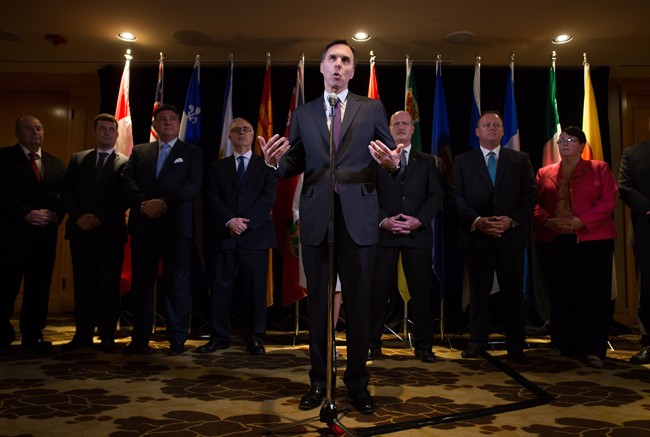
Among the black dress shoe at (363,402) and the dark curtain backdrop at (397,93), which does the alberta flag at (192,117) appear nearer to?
the dark curtain backdrop at (397,93)

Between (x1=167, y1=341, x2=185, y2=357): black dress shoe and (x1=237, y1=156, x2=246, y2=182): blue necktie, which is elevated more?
(x1=237, y1=156, x2=246, y2=182): blue necktie

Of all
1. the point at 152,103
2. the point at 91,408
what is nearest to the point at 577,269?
the point at 91,408

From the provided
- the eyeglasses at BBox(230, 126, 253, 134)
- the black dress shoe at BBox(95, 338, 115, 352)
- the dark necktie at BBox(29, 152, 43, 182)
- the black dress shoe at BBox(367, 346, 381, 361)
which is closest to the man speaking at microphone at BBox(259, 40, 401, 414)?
the black dress shoe at BBox(367, 346, 381, 361)

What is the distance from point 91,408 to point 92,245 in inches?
75.2

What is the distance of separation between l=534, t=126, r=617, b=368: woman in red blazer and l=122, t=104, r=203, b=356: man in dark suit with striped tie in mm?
2805

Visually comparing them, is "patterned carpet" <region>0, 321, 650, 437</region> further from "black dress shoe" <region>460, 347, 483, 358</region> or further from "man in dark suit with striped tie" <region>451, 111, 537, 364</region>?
"man in dark suit with striped tie" <region>451, 111, 537, 364</region>

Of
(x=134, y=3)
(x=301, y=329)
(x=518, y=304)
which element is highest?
(x=134, y=3)

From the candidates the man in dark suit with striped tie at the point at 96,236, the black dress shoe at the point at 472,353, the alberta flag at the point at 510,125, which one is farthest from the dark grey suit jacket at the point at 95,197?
the alberta flag at the point at 510,125

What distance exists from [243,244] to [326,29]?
2.27m

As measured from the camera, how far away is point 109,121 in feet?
13.7

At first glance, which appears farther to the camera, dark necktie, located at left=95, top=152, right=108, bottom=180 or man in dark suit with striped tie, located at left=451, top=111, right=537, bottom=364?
dark necktie, located at left=95, top=152, right=108, bottom=180

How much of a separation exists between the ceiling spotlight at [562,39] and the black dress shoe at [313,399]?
4.29 metres

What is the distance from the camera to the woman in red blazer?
3773mm

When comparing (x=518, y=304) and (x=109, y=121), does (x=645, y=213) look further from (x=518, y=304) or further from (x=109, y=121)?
(x=109, y=121)
